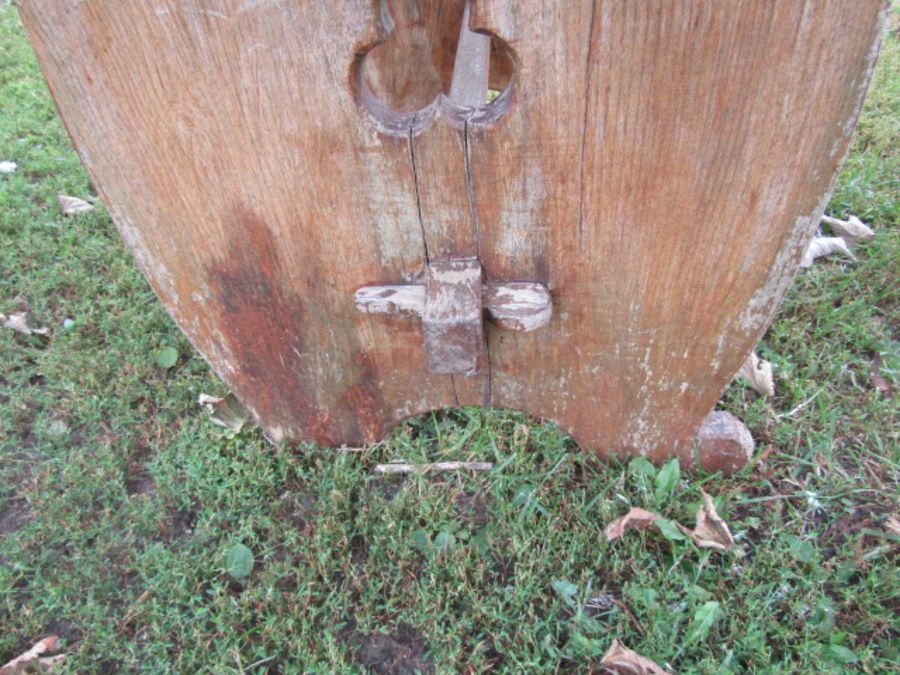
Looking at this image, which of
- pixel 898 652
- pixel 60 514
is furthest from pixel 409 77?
pixel 898 652

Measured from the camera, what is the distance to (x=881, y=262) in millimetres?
2539

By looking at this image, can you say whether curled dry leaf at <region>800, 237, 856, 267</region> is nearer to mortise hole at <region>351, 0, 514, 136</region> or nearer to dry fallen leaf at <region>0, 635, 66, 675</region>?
mortise hole at <region>351, 0, 514, 136</region>

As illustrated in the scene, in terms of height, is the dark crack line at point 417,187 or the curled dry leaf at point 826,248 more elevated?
the dark crack line at point 417,187

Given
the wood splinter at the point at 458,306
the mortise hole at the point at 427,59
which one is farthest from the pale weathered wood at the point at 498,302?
Answer: the mortise hole at the point at 427,59

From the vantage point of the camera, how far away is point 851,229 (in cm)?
268

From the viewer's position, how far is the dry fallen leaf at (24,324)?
2.57m

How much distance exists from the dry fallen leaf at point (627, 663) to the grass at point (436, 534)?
3 cm

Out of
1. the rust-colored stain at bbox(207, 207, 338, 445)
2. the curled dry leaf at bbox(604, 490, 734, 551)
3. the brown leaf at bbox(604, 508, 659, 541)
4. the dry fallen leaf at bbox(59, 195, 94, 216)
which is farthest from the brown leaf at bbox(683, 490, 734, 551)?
the dry fallen leaf at bbox(59, 195, 94, 216)

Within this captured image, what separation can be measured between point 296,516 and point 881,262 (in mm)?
2345

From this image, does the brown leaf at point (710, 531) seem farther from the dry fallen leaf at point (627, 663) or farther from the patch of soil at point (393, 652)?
the patch of soil at point (393, 652)

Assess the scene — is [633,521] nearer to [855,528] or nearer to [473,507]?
[473,507]

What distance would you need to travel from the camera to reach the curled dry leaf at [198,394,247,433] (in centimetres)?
213

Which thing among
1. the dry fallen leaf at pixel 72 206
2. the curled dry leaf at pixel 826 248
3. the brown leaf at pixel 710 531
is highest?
the dry fallen leaf at pixel 72 206

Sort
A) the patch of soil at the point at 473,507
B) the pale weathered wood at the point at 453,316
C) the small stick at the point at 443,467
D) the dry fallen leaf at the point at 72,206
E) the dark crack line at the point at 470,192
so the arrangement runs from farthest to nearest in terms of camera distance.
A: the dry fallen leaf at the point at 72,206, the small stick at the point at 443,467, the patch of soil at the point at 473,507, the pale weathered wood at the point at 453,316, the dark crack line at the point at 470,192
